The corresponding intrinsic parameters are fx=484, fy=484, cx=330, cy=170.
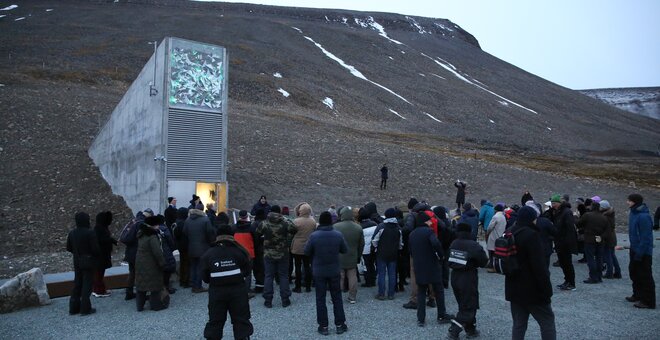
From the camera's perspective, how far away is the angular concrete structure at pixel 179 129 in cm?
1534

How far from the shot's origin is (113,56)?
2079 inches

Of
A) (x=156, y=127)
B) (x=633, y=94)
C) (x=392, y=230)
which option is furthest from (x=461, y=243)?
(x=633, y=94)

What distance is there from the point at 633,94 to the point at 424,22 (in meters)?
63.3

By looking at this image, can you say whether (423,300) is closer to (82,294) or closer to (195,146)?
(82,294)

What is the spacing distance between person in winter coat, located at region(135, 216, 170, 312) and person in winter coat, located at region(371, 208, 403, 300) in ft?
12.1

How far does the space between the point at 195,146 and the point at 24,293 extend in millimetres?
8109

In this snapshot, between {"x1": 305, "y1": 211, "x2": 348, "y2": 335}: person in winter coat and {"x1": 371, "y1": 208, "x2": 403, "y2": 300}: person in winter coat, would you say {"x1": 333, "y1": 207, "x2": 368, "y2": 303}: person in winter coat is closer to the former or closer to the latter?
{"x1": 371, "y1": 208, "x2": 403, "y2": 300}: person in winter coat

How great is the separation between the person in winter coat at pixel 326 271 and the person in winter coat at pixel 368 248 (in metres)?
2.30

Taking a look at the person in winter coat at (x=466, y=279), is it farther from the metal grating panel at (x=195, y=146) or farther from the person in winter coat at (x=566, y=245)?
the metal grating panel at (x=195, y=146)

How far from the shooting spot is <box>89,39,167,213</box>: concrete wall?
15.4 metres

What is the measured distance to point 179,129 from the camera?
51.1 feet

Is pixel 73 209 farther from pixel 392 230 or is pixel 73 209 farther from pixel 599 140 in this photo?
pixel 599 140

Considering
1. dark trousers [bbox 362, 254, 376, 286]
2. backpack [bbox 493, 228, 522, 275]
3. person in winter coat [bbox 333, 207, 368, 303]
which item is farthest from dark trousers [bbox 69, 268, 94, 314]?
backpack [bbox 493, 228, 522, 275]

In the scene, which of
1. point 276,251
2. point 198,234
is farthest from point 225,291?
point 198,234
